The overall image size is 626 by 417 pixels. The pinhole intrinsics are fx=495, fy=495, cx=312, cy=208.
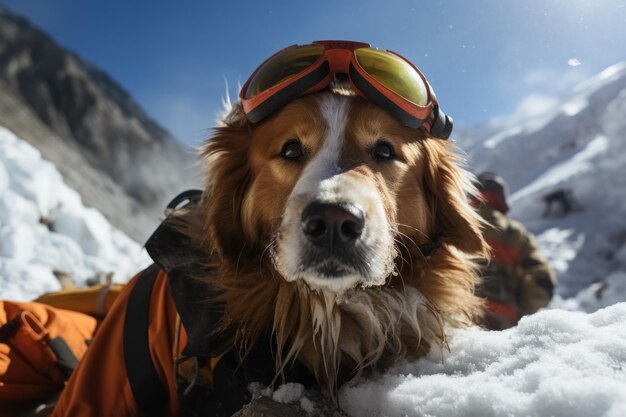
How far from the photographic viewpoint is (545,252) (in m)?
9.30

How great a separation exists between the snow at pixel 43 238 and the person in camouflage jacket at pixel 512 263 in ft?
14.9

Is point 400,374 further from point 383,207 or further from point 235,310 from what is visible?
point 235,310

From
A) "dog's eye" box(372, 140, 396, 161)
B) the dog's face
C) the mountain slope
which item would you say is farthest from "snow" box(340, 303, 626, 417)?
the mountain slope

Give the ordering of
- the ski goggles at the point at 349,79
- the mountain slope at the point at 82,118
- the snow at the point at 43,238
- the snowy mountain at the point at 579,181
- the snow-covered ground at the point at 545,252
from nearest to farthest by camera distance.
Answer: the snow-covered ground at the point at 545,252
the ski goggles at the point at 349,79
the snow at the point at 43,238
the snowy mountain at the point at 579,181
the mountain slope at the point at 82,118

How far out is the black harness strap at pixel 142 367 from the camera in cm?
226

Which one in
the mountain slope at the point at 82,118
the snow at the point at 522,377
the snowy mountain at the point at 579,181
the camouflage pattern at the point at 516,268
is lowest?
the snow at the point at 522,377

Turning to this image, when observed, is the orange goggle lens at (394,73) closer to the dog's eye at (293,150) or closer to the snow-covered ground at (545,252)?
the dog's eye at (293,150)

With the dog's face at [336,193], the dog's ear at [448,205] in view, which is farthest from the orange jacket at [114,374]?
the dog's ear at [448,205]

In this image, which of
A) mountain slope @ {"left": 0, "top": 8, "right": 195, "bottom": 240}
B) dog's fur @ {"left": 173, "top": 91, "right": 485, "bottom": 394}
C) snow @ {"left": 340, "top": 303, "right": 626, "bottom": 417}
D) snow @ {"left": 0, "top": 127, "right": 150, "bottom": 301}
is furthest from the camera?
mountain slope @ {"left": 0, "top": 8, "right": 195, "bottom": 240}

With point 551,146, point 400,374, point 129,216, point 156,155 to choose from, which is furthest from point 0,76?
point 400,374

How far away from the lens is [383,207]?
80.5 inches

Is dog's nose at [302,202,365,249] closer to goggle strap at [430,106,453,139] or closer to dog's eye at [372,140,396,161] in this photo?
dog's eye at [372,140,396,161]

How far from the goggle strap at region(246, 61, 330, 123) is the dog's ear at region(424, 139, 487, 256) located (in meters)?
0.65

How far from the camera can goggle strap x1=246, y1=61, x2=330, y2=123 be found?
241cm
